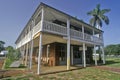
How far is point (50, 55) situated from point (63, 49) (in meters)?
2.23

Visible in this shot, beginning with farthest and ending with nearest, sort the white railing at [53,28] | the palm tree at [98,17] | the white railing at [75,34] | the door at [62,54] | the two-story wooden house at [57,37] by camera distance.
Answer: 1. the palm tree at [98,17]
2. the door at [62,54]
3. the white railing at [75,34]
4. the two-story wooden house at [57,37]
5. the white railing at [53,28]

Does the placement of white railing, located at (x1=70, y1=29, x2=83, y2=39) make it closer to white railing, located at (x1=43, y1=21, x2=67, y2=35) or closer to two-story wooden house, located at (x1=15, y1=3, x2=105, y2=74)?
two-story wooden house, located at (x1=15, y1=3, x2=105, y2=74)

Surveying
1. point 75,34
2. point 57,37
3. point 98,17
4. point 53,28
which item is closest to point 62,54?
point 75,34

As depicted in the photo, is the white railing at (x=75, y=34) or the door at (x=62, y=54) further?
the door at (x=62, y=54)

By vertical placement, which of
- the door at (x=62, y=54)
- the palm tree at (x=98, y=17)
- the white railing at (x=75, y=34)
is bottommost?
the door at (x=62, y=54)

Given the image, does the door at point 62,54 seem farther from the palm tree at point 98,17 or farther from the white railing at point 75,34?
the palm tree at point 98,17

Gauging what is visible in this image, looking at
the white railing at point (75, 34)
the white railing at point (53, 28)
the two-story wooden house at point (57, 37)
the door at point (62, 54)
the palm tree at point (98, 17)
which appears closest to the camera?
the white railing at point (53, 28)

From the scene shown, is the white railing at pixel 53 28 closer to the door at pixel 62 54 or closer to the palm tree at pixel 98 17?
the door at pixel 62 54

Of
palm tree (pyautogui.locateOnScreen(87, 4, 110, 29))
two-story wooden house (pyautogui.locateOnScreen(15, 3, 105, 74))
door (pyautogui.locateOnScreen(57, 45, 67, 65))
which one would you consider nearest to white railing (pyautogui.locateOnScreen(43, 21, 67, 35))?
two-story wooden house (pyautogui.locateOnScreen(15, 3, 105, 74))

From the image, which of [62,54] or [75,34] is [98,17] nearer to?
[62,54]

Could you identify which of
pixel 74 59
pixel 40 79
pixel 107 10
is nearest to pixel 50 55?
pixel 74 59

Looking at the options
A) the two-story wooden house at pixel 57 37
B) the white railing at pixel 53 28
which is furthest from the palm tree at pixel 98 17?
the white railing at pixel 53 28

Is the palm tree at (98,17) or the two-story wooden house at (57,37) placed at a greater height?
the palm tree at (98,17)

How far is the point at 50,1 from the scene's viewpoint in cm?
1334
